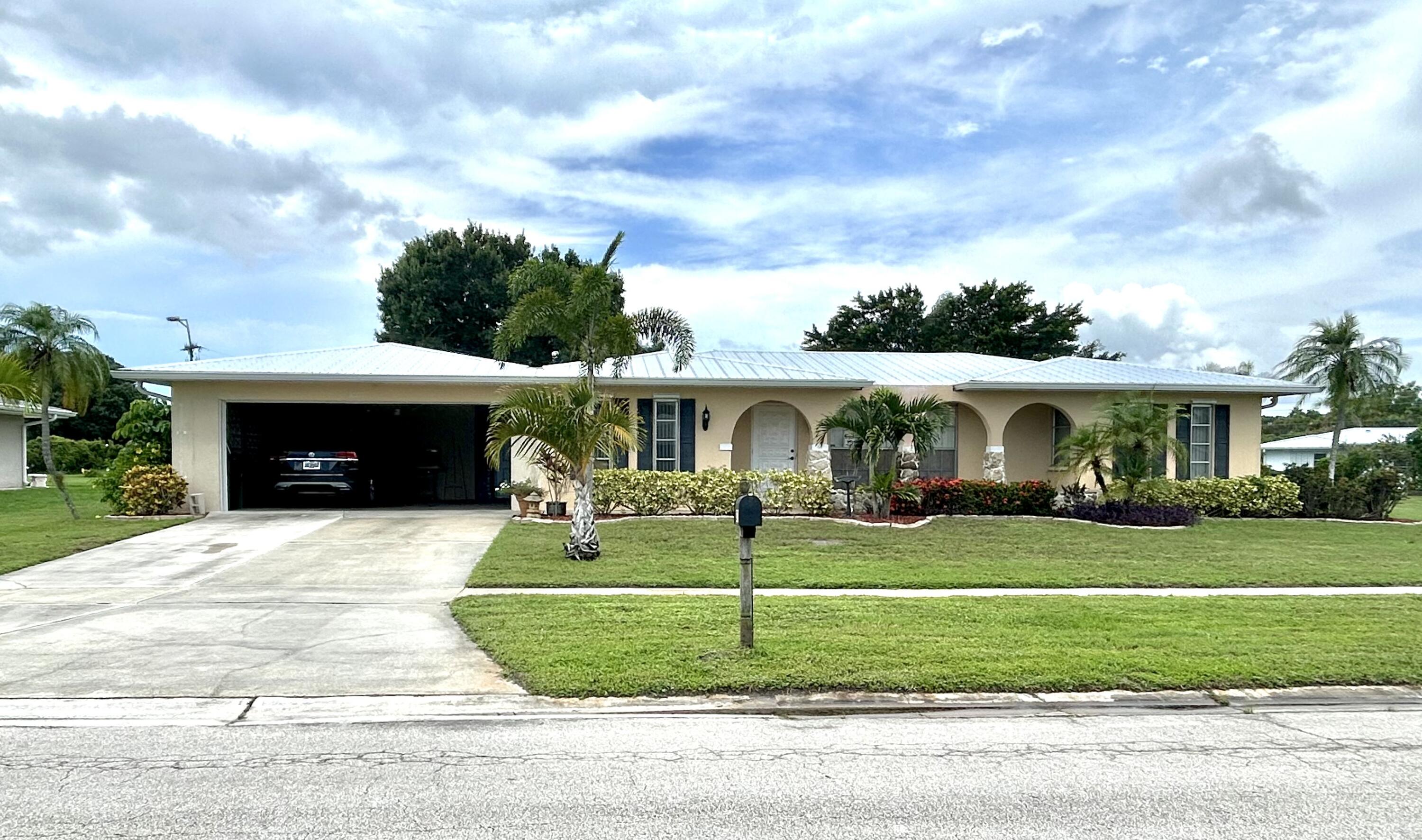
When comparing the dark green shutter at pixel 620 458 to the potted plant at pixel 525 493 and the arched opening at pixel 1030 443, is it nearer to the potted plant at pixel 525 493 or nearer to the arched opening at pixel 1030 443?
the potted plant at pixel 525 493

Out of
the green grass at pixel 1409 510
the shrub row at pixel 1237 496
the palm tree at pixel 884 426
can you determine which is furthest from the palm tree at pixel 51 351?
the green grass at pixel 1409 510

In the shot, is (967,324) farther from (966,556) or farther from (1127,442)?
(966,556)

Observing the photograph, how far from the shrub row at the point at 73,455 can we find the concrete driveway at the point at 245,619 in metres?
23.5

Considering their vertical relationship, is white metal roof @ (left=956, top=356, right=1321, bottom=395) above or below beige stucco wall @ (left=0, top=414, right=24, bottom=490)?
above

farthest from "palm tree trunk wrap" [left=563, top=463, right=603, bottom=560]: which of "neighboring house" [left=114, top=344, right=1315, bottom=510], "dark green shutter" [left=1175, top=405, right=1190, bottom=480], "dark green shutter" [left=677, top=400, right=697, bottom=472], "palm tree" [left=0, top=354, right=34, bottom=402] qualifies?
"dark green shutter" [left=1175, top=405, right=1190, bottom=480]

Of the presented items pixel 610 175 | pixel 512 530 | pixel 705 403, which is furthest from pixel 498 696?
pixel 610 175

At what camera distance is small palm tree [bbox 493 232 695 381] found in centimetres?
1277

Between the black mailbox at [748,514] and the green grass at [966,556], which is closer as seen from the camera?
the black mailbox at [748,514]

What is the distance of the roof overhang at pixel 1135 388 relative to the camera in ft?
58.7

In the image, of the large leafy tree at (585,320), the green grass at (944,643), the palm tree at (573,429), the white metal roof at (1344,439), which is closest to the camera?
the green grass at (944,643)

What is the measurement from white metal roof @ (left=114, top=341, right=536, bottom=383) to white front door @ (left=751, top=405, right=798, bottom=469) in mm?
4782

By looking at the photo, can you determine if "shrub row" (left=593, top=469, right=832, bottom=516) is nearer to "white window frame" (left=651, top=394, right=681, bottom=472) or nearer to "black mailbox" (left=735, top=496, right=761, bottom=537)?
"white window frame" (left=651, top=394, right=681, bottom=472)

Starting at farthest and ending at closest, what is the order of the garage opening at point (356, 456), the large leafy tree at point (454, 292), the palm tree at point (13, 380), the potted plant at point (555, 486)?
the large leafy tree at point (454, 292) → the garage opening at point (356, 456) → the potted plant at point (555, 486) → the palm tree at point (13, 380)

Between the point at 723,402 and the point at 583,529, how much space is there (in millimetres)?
6815
